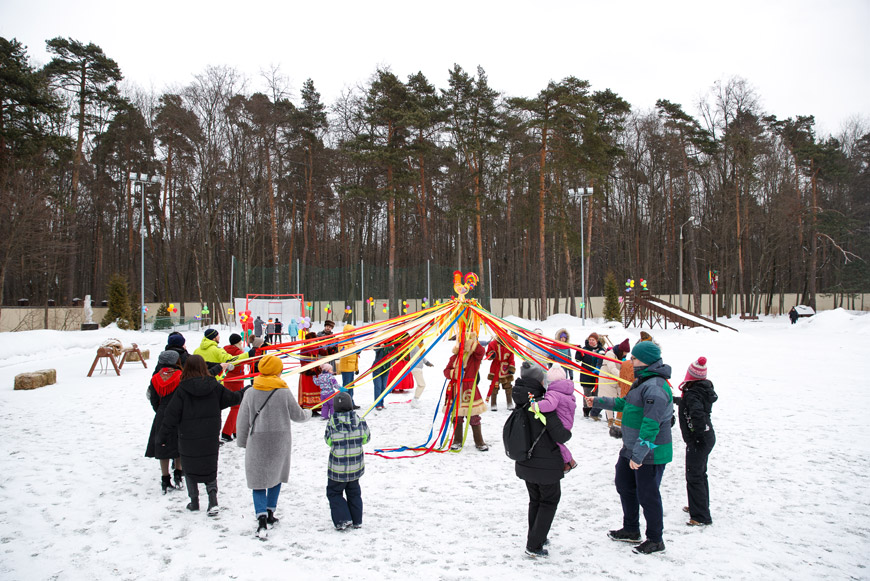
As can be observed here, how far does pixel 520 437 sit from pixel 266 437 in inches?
89.4

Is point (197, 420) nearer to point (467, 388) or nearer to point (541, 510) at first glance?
point (541, 510)

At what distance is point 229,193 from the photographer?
3222 centimetres

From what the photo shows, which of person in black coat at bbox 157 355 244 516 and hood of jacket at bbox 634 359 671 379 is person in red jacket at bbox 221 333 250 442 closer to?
person in black coat at bbox 157 355 244 516

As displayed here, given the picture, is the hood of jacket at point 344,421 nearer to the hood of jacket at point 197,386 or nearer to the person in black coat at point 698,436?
the hood of jacket at point 197,386

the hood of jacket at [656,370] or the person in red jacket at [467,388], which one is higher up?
the hood of jacket at [656,370]

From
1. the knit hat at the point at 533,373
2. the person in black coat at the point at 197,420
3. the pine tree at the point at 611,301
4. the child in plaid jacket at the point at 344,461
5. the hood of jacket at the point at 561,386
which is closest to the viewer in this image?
the knit hat at the point at 533,373

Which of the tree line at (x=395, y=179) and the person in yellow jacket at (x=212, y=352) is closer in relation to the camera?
the person in yellow jacket at (x=212, y=352)

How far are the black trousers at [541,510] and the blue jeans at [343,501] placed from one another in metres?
1.51

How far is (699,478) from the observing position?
4461 mm

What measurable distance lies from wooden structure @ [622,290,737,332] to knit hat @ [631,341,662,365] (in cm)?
1970

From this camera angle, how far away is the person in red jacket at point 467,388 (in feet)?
22.1

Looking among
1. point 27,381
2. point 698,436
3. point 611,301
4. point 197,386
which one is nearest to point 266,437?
point 197,386

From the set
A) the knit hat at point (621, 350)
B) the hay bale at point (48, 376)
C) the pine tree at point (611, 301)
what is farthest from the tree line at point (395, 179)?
the knit hat at point (621, 350)

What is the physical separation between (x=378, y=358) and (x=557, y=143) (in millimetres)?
18355
